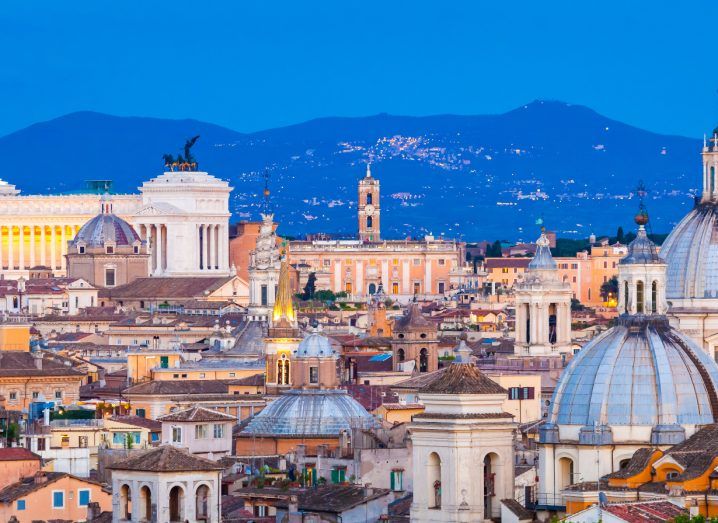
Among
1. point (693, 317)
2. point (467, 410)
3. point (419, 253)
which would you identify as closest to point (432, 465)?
point (467, 410)

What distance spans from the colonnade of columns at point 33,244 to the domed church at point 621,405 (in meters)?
133

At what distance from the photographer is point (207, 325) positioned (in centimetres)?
11581

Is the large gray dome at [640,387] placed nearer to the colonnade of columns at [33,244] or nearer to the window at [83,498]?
the window at [83,498]

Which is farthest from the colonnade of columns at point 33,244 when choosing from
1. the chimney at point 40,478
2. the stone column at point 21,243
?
the chimney at point 40,478

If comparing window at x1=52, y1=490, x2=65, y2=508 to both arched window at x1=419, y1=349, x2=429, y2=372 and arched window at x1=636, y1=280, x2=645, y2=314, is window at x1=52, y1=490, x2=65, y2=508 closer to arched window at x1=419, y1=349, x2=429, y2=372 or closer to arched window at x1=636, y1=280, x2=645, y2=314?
arched window at x1=636, y1=280, x2=645, y2=314

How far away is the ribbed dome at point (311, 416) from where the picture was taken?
65.9 m

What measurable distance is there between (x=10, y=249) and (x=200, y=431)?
384 feet

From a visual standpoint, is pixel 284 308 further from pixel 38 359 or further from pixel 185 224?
pixel 185 224

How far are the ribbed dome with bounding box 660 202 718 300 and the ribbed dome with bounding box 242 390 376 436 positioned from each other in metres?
6.44

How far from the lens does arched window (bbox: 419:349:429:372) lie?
94250mm

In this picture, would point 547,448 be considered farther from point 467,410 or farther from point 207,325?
point 207,325

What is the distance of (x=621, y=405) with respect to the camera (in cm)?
4209

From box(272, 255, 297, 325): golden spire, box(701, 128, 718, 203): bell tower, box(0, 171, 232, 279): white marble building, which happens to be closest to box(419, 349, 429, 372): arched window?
box(272, 255, 297, 325): golden spire

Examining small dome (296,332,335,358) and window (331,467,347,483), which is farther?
small dome (296,332,335,358)
